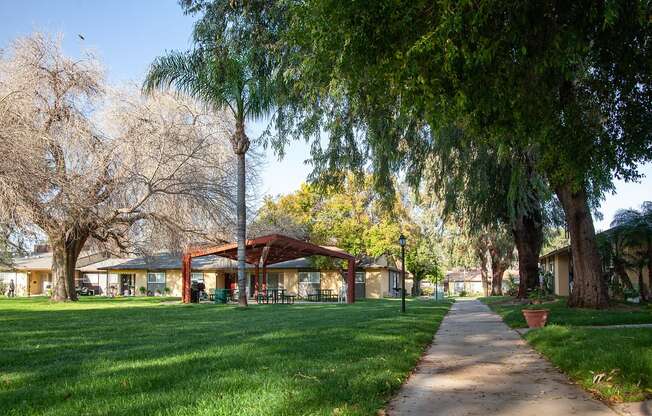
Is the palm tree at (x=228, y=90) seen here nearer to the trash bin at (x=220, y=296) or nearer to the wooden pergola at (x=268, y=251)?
the wooden pergola at (x=268, y=251)

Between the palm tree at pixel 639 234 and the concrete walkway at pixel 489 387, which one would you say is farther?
the palm tree at pixel 639 234

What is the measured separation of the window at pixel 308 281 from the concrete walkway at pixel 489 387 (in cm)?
3443

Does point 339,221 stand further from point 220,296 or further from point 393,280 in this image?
point 220,296

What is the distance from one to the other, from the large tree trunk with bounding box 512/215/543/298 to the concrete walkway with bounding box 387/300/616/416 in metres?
17.1

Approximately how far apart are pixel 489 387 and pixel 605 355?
222 cm

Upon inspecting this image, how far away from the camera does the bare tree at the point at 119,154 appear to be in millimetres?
26703

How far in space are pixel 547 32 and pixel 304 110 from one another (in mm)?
9722

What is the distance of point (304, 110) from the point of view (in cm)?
1697

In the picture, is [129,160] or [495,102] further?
[129,160]

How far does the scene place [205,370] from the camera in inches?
298

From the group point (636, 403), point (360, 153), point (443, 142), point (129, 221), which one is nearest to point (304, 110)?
point (360, 153)

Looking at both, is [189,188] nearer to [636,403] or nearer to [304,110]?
[304,110]

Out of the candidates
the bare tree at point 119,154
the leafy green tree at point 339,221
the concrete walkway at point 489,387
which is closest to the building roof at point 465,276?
the leafy green tree at point 339,221

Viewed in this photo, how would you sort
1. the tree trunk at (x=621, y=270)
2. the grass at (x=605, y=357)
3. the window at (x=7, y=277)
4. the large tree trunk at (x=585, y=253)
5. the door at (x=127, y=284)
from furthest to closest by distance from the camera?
1. the window at (x=7, y=277)
2. the door at (x=127, y=284)
3. the tree trunk at (x=621, y=270)
4. the large tree trunk at (x=585, y=253)
5. the grass at (x=605, y=357)
